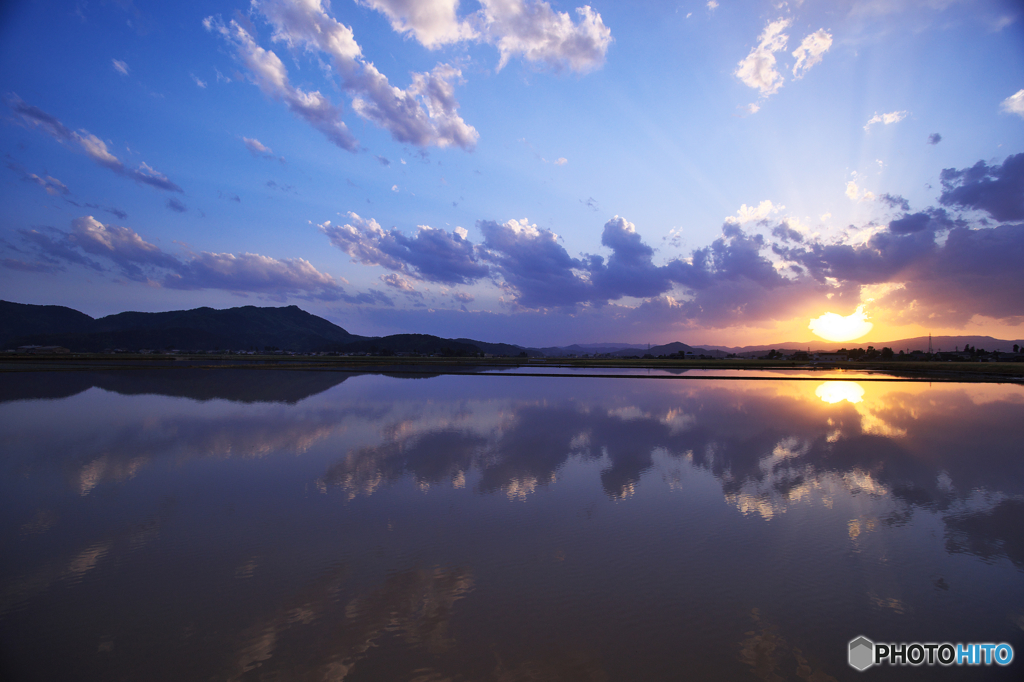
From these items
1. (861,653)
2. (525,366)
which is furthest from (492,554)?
(525,366)

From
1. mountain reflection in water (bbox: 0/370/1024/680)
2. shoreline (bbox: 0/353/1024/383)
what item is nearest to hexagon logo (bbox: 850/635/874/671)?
mountain reflection in water (bbox: 0/370/1024/680)

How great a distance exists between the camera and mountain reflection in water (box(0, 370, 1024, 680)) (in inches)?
199

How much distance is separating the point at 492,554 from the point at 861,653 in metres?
5.20

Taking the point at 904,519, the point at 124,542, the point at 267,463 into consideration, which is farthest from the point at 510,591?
the point at 267,463

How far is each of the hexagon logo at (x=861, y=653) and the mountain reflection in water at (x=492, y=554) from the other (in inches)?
4.7

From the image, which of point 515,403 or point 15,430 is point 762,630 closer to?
point 515,403

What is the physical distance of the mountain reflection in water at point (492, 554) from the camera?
16.6ft

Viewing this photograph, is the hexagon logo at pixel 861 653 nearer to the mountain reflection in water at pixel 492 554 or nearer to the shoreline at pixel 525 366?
the mountain reflection in water at pixel 492 554

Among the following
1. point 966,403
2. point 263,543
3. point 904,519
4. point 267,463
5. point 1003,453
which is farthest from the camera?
point 966,403

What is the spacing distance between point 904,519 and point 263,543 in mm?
13407

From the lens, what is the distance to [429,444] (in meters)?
15.6

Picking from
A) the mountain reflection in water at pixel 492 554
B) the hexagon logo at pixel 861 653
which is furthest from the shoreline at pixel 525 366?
the hexagon logo at pixel 861 653

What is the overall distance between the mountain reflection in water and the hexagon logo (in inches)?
4.7

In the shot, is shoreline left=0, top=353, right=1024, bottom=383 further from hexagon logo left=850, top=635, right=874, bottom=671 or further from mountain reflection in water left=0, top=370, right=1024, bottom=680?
hexagon logo left=850, top=635, right=874, bottom=671
